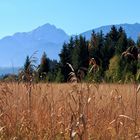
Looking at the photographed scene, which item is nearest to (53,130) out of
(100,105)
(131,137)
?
(131,137)

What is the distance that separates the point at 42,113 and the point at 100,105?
0.91m

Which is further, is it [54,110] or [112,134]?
[54,110]

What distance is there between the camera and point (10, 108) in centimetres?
408

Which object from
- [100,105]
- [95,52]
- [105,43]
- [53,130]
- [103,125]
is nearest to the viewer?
[53,130]

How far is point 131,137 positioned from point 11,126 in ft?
3.36

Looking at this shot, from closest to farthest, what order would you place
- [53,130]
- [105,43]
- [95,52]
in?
1. [53,130]
2. [95,52]
3. [105,43]

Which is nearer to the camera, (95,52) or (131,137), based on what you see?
(131,137)

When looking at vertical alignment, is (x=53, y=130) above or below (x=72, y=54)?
below

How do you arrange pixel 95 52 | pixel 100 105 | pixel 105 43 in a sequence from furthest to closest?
pixel 105 43 < pixel 95 52 < pixel 100 105

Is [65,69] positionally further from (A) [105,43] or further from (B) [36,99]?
(B) [36,99]

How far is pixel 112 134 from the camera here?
Answer: 3725mm

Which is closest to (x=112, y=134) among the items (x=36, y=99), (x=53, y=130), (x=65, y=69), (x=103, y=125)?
(x=103, y=125)

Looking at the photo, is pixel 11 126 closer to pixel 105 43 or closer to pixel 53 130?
pixel 53 130

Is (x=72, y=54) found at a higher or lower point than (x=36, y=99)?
higher
